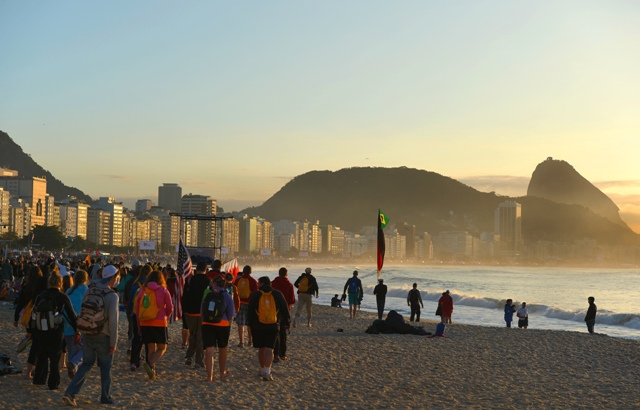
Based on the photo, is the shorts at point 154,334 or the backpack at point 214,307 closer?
the shorts at point 154,334

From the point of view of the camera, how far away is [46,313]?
30.8 ft

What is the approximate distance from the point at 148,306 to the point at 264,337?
1959 mm

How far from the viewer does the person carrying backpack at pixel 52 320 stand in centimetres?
937

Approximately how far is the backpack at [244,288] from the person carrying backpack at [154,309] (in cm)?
420

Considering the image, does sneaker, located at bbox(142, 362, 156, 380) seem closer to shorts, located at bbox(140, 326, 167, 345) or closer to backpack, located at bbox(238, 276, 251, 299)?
shorts, located at bbox(140, 326, 167, 345)

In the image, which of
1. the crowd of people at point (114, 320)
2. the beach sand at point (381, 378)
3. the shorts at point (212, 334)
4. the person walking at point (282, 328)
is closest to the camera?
the crowd of people at point (114, 320)

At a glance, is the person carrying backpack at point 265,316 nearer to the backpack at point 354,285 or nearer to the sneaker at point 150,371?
the sneaker at point 150,371

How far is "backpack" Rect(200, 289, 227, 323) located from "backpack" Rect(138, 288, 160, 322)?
2.57 ft

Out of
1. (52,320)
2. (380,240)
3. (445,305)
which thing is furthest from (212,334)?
(445,305)

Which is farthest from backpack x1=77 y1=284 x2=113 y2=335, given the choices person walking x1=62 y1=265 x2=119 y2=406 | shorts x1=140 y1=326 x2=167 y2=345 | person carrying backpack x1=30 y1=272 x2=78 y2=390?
shorts x1=140 y1=326 x2=167 y2=345

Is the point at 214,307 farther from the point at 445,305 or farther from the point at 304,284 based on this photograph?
the point at 445,305

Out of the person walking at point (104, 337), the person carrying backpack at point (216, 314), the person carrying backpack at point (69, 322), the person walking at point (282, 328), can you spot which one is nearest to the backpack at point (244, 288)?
the person walking at point (282, 328)

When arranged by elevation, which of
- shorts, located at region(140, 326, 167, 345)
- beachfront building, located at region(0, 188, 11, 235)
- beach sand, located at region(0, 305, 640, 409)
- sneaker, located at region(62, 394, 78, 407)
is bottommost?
beach sand, located at region(0, 305, 640, 409)

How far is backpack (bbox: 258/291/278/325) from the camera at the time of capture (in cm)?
1154
